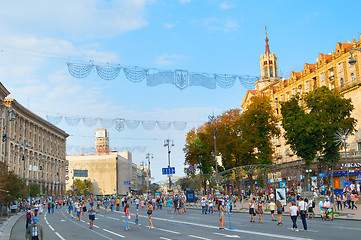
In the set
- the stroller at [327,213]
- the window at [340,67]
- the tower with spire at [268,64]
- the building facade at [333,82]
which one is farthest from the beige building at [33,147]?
the tower with spire at [268,64]

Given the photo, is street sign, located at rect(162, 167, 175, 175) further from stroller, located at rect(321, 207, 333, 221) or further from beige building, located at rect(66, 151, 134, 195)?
beige building, located at rect(66, 151, 134, 195)

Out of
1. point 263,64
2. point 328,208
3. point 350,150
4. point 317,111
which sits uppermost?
point 263,64

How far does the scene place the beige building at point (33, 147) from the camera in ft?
255

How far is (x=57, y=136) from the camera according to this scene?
395 feet

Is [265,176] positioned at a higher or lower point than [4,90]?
lower

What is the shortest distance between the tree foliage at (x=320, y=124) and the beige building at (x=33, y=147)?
4563 cm

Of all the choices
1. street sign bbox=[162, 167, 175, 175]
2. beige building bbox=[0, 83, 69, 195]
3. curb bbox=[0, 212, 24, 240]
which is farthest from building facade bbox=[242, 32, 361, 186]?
beige building bbox=[0, 83, 69, 195]

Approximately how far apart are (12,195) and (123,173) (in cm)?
11627

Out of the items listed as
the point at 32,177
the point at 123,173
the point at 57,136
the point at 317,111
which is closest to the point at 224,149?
the point at 317,111

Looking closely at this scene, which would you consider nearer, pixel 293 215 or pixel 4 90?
pixel 293 215

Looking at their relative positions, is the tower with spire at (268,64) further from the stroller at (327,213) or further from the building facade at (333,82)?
the stroller at (327,213)

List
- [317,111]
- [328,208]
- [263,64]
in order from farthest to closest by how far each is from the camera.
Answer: [263,64] → [317,111] → [328,208]

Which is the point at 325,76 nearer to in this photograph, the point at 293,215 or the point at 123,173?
the point at 293,215

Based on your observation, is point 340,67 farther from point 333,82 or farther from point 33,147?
point 33,147
